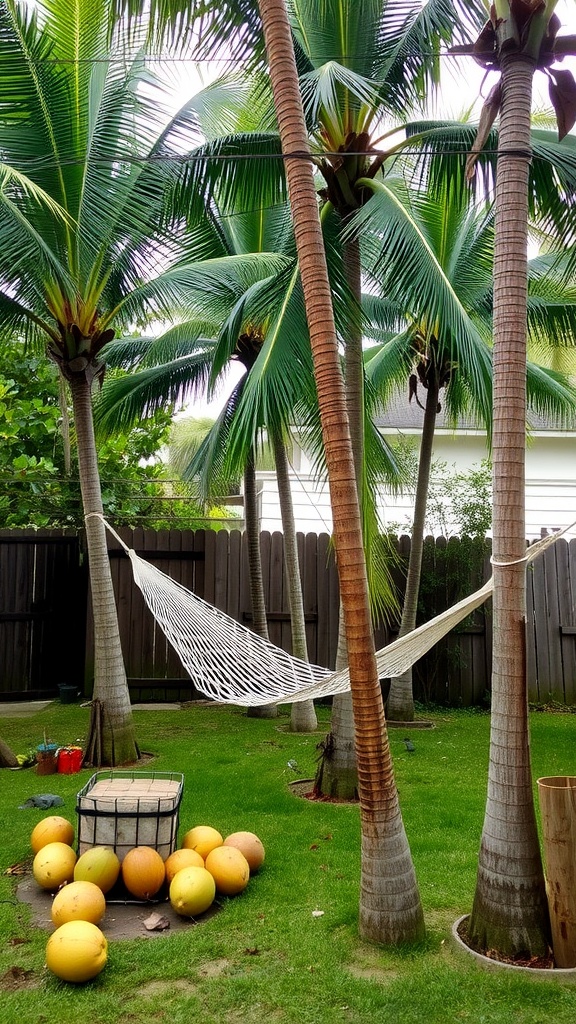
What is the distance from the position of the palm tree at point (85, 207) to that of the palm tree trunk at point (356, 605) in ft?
6.29

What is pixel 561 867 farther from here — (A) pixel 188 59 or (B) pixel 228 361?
(B) pixel 228 361

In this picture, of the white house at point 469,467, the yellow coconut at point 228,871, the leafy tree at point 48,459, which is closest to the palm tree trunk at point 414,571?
the leafy tree at point 48,459

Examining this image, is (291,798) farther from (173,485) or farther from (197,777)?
(173,485)

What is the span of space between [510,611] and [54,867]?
1.90 meters

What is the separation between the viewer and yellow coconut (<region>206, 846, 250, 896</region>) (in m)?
2.80

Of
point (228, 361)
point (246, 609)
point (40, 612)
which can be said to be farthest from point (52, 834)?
point (40, 612)

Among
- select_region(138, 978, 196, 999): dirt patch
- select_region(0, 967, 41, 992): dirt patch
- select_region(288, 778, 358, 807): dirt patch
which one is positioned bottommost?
select_region(0, 967, 41, 992): dirt patch

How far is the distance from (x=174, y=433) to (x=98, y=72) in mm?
15584

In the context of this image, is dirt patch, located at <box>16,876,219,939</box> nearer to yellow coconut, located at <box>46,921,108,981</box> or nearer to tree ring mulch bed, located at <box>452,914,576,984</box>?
yellow coconut, located at <box>46,921,108,981</box>

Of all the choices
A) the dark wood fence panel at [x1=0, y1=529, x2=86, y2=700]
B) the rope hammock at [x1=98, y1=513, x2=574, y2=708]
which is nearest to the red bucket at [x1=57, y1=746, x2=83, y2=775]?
the rope hammock at [x1=98, y1=513, x2=574, y2=708]

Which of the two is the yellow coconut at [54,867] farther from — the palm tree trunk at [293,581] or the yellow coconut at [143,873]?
the palm tree trunk at [293,581]

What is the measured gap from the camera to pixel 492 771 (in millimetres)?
2383

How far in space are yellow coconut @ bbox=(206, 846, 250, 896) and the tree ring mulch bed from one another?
0.82 meters

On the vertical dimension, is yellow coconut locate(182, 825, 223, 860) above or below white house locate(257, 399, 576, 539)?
below
